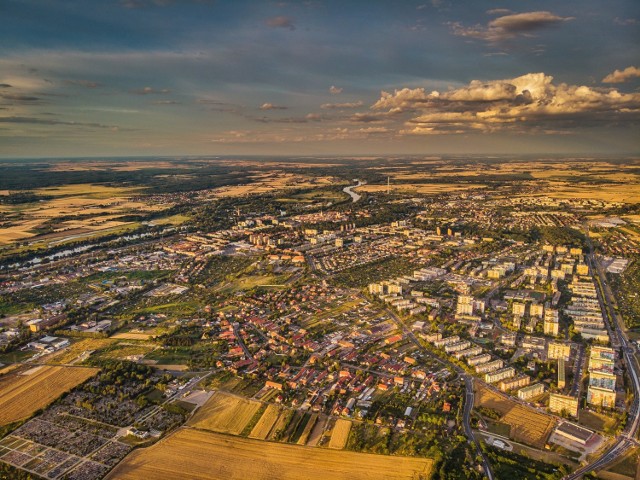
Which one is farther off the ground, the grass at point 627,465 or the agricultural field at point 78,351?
the grass at point 627,465

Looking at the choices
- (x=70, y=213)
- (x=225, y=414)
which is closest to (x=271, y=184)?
(x=70, y=213)

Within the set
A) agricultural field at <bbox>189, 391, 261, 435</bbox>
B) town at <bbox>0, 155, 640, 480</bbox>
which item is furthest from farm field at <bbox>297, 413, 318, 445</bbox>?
agricultural field at <bbox>189, 391, 261, 435</bbox>

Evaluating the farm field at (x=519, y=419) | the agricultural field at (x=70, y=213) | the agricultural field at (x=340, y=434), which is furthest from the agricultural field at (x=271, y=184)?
the farm field at (x=519, y=419)

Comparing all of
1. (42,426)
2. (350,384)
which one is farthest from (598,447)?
(42,426)

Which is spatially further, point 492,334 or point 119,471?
point 492,334

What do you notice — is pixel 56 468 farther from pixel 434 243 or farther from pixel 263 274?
pixel 434 243

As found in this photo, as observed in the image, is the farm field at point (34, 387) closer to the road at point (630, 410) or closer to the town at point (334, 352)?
the town at point (334, 352)

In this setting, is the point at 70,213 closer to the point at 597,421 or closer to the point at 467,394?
the point at 467,394
